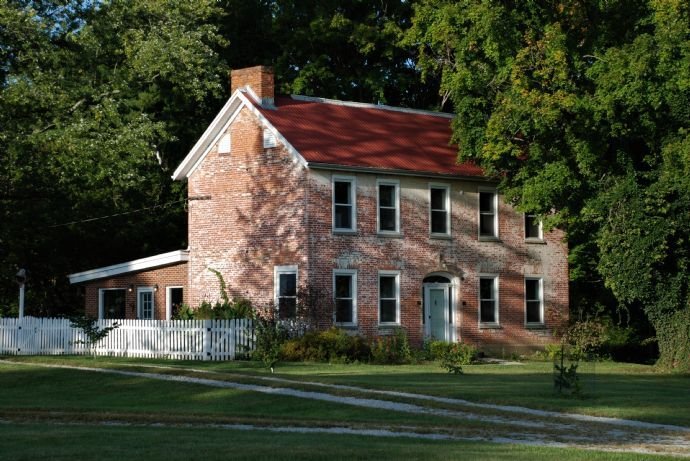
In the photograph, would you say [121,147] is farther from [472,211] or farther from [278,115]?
[472,211]

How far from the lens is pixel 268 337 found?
1314 inches

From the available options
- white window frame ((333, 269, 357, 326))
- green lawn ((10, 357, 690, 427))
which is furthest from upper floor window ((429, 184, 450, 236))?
green lawn ((10, 357, 690, 427))

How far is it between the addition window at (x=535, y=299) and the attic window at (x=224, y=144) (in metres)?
11.3

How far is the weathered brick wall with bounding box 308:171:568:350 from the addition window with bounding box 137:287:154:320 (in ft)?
25.7

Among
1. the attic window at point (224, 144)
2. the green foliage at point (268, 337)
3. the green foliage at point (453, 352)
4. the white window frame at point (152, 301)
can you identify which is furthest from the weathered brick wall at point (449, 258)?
the white window frame at point (152, 301)

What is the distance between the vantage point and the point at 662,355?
35250 mm

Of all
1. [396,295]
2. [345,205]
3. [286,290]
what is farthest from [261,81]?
[396,295]

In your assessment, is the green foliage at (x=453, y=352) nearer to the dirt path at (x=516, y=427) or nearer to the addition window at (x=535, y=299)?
the addition window at (x=535, y=299)

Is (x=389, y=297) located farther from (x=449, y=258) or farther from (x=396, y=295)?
(x=449, y=258)

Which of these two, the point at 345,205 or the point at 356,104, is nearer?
the point at 345,205

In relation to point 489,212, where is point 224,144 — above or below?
above

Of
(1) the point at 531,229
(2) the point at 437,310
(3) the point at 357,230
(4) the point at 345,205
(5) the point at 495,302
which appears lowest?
(2) the point at 437,310

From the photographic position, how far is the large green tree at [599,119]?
32750 millimetres

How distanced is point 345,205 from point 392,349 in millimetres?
4586
